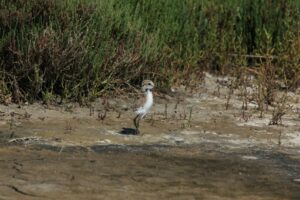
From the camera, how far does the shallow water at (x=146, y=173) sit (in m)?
6.16

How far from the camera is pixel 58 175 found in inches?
259

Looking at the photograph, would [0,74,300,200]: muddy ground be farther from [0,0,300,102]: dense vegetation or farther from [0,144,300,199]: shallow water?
[0,0,300,102]: dense vegetation

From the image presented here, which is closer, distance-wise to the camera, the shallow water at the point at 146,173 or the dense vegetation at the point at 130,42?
the shallow water at the point at 146,173

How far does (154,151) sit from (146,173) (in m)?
0.96

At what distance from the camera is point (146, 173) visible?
6785mm

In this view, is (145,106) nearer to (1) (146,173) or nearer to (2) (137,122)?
(2) (137,122)

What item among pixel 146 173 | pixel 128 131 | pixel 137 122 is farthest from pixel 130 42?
pixel 146 173

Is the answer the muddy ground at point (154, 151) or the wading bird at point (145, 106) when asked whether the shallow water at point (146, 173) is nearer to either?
the muddy ground at point (154, 151)

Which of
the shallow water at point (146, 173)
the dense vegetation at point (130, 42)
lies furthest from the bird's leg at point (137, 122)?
the dense vegetation at point (130, 42)

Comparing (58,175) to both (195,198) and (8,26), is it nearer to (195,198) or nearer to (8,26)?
(195,198)

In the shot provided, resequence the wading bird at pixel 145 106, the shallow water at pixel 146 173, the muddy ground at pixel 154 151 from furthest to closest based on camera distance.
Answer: the wading bird at pixel 145 106 < the muddy ground at pixel 154 151 < the shallow water at pixel 146 173

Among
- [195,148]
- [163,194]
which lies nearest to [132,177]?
[163,194]

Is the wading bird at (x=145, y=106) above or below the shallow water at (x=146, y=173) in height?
above

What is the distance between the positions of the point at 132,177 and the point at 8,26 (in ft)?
13.0
